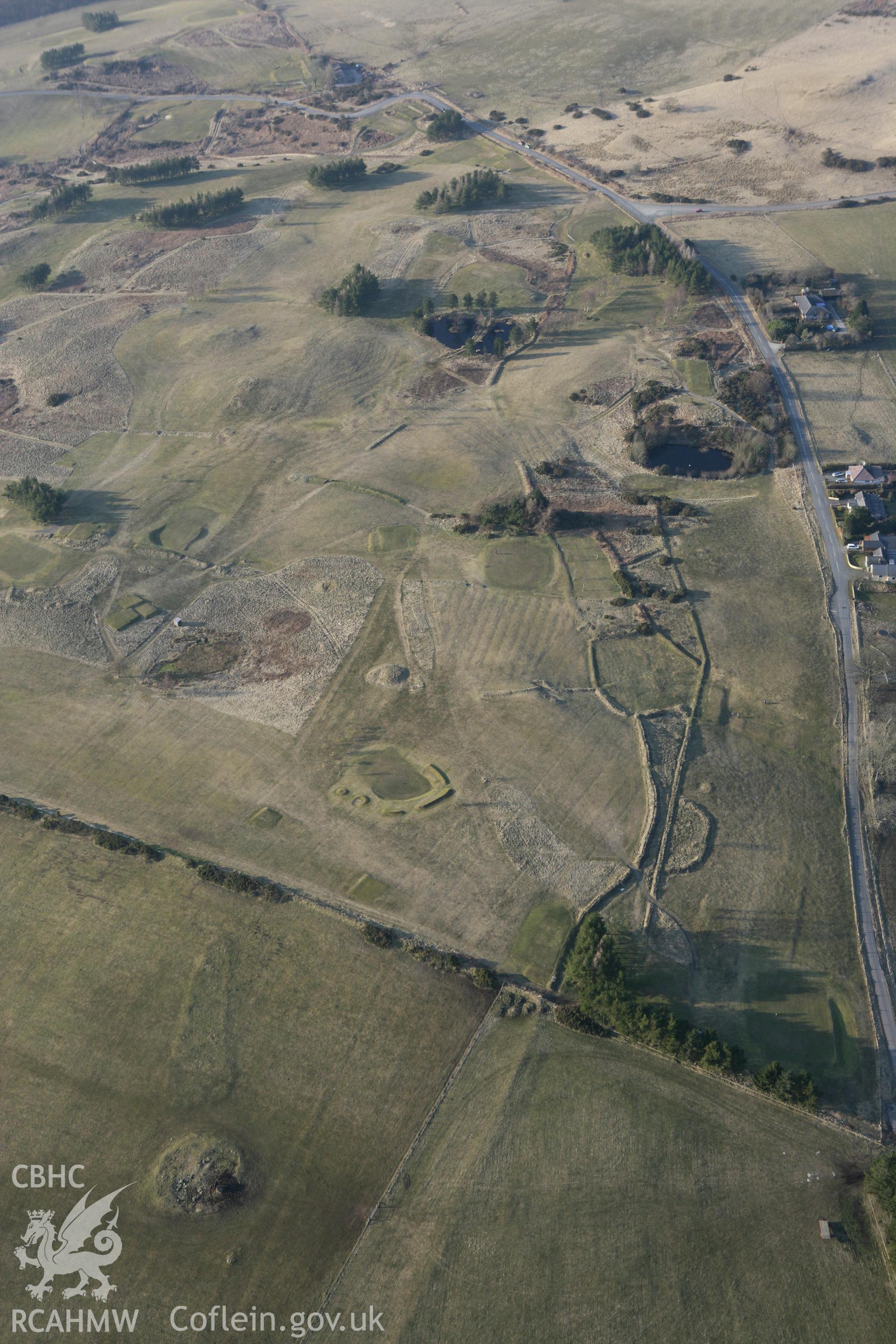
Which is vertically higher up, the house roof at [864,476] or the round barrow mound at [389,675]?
the house roof at [864,476]

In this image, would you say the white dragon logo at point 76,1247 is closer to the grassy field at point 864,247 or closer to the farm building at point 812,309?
the grassy field at point 864,247

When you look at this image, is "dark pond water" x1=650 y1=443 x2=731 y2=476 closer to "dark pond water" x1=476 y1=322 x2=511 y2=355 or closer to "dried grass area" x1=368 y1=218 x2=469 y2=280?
"dark pond water" x1=476 y1=322 x2=511 y2=355

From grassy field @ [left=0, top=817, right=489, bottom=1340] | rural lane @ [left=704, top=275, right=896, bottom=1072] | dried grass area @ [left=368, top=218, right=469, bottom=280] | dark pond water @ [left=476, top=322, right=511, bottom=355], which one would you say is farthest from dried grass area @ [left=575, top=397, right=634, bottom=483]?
grassy field @ [left=0, top=817, right=489, bottom=1340]

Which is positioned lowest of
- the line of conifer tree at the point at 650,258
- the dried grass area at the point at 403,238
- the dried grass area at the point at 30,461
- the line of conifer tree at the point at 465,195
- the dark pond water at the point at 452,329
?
the dried grass area at the point at 30,461

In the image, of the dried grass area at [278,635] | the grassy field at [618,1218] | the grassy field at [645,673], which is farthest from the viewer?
the dried grass area at [278,635]

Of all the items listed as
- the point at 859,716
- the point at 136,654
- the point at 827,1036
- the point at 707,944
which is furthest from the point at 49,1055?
the point at 859,716

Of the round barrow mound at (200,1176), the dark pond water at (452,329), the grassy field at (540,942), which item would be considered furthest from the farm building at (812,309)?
the round barrow mound at (200,1176)

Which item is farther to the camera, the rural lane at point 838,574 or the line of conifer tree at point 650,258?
the line of conifer tree at point 650,258
